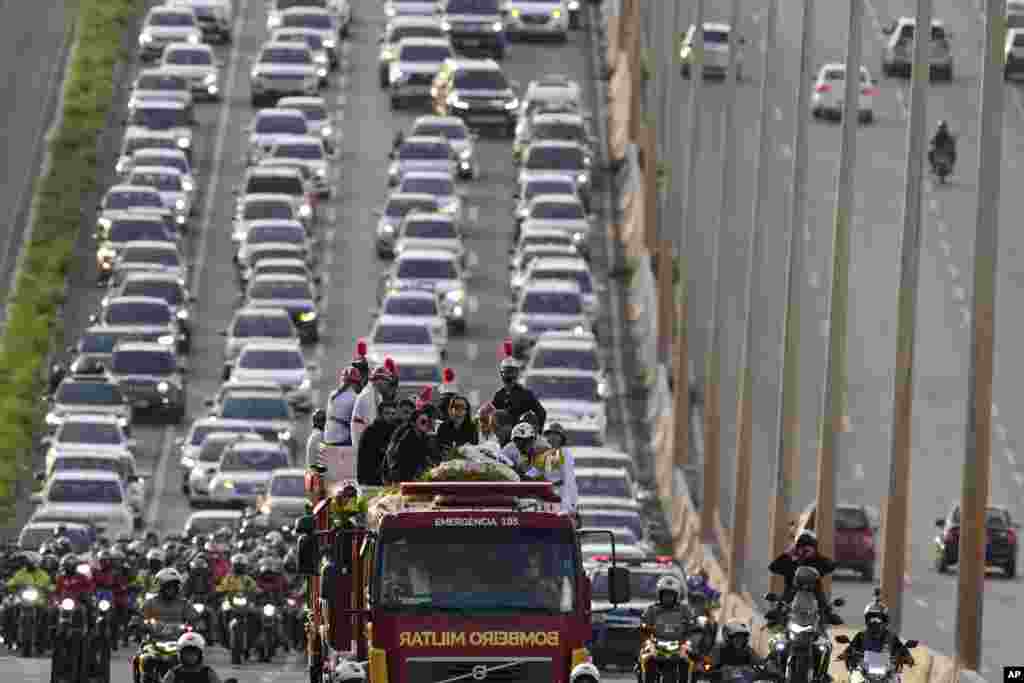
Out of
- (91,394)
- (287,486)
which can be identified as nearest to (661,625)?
(287,486)

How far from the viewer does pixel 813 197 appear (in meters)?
109

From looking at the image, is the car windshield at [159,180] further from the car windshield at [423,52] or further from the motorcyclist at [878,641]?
the motorcyclist at [878,641]

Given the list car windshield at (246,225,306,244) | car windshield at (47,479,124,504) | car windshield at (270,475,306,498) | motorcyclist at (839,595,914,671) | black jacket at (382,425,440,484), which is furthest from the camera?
car windshield at (246,225,306,244)

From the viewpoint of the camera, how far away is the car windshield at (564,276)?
96.8 meters

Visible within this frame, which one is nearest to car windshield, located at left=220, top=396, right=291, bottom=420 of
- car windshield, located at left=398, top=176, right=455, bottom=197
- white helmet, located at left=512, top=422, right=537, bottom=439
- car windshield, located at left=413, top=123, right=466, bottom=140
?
car windshield, located at left=398, top=176, right=455, bottom=197

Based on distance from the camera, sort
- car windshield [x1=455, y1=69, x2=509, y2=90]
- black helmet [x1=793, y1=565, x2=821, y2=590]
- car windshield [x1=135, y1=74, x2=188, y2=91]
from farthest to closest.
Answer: car windshield [x1=455, y1=69, x2=509, y2=90], car windshield [x1=135, y1=74, x2=188, y2=91], black helmet [x1=793, y1=565, x2=821, y2=590]

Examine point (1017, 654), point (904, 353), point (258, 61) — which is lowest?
point (1017, 654)

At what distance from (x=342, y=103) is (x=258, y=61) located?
2476mm

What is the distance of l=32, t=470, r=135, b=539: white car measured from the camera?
247 feet

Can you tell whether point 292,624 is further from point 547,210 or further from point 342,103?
point 342,103

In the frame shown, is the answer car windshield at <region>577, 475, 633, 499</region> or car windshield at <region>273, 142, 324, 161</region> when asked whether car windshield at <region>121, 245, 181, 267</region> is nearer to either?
car windshield at <region>273, 142, 324, 161</region>

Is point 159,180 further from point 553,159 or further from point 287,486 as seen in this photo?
point 287,486

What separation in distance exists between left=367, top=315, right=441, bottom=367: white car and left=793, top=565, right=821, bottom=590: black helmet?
47.5 metres

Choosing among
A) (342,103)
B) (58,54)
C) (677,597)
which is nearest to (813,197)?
(342,103)
